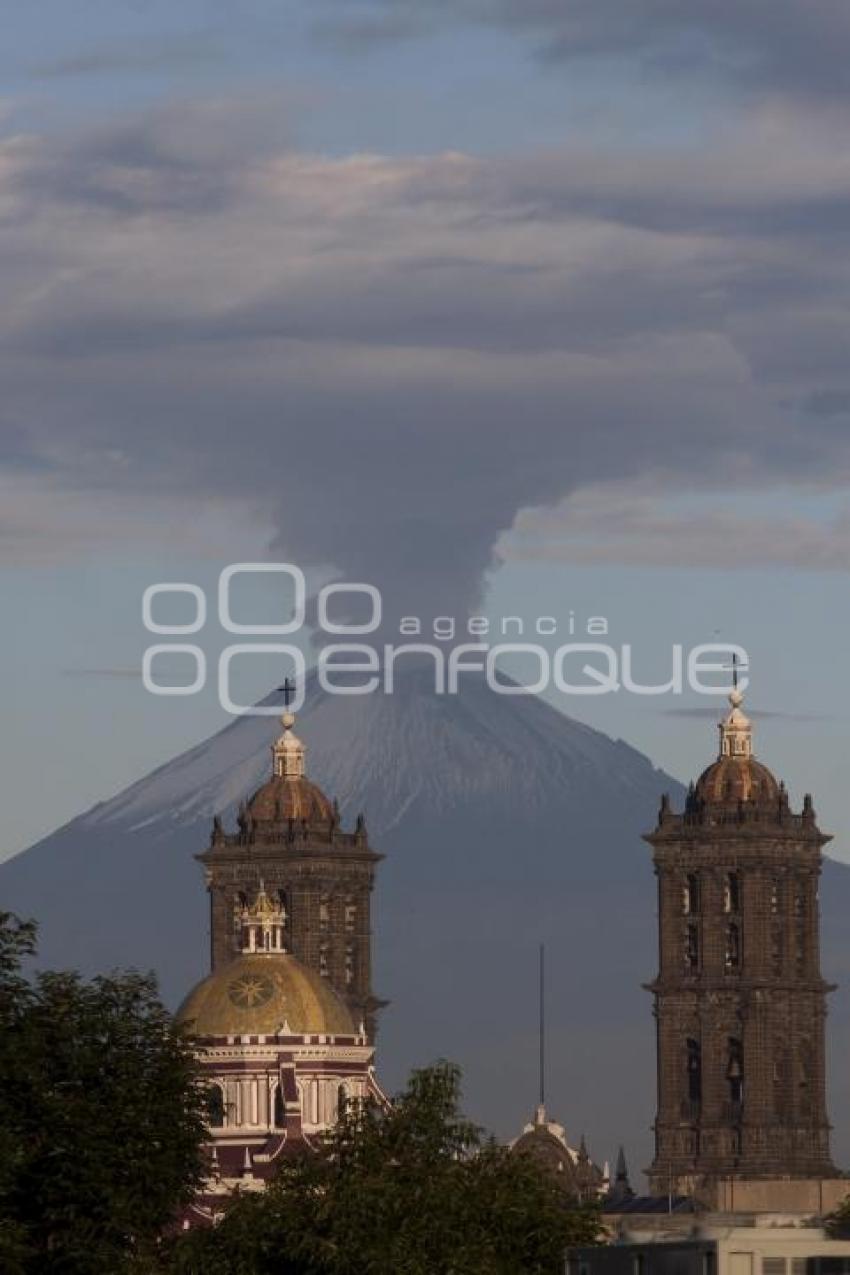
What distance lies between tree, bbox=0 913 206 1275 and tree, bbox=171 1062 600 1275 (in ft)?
7.25

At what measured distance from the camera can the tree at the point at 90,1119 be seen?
139 metres

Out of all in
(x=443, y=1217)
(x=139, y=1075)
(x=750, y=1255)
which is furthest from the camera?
(x=139, y=1075)

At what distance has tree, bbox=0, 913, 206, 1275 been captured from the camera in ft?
455

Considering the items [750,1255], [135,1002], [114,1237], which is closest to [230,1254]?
[114,1237]

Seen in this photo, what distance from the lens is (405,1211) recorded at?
136000 millimetres

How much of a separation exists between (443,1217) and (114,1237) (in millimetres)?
8746

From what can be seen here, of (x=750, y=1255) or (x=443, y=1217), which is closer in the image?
(x=750, y=1255)

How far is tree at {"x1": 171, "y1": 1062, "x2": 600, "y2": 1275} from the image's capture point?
439 feet

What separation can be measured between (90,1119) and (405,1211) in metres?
10.3

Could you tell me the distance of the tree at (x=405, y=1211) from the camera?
439 feet

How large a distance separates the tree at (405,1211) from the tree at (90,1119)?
7.25ft

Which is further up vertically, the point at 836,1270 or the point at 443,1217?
the point at 443,1217

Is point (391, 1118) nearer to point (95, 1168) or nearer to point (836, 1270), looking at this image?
point (95, 1168)

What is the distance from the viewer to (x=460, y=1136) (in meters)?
142
